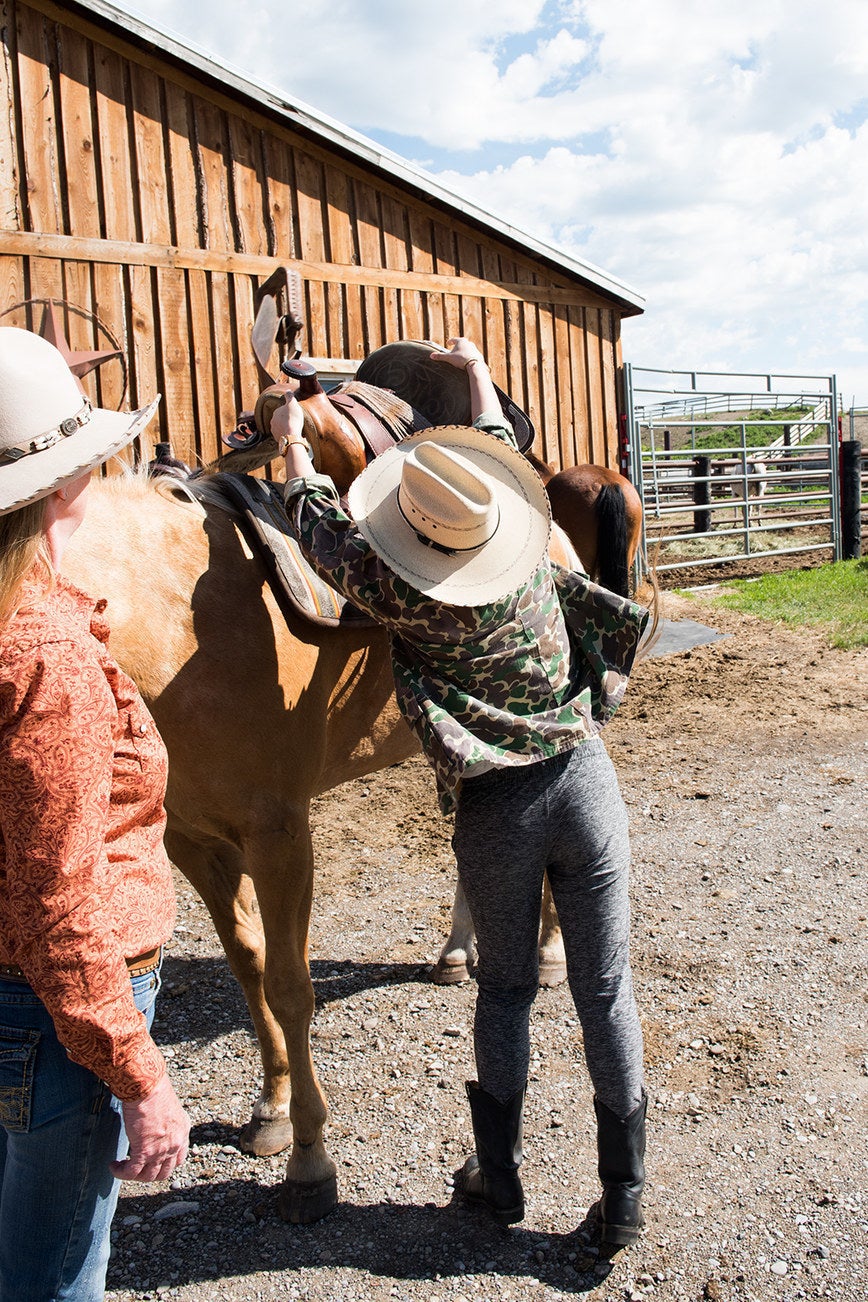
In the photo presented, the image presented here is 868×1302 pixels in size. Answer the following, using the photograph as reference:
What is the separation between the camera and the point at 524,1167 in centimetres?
257

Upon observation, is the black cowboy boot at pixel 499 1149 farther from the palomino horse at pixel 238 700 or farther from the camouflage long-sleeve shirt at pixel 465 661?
the camouflage long-sleeve shirt at pixel 465 661

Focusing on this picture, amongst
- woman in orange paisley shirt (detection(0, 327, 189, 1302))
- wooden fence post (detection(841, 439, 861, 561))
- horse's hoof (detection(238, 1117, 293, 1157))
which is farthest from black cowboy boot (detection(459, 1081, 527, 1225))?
wooden fence post (detection(841, 439, 861, 561))

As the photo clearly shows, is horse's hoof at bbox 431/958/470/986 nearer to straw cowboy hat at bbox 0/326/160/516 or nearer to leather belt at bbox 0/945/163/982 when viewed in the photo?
leather belt at bbox 0/945/163/982

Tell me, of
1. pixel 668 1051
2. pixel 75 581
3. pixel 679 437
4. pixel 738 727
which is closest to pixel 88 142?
pixel 75 581

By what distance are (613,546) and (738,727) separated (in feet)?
8.65

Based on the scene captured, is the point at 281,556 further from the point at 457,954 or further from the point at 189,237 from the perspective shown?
the point at 189,237

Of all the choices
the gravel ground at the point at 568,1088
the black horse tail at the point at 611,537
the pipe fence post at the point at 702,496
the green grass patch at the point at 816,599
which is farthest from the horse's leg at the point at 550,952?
the pipe fence post at the point at 702,496

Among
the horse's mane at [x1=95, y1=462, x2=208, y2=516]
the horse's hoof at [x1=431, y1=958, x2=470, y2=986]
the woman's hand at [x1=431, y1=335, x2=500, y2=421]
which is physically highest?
the woman's hand at [x1=431, y1=335, x2=500, y2=421]

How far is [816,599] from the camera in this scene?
9969mm

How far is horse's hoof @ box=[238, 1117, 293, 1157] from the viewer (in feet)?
8.93

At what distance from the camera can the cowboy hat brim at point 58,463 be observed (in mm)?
1218

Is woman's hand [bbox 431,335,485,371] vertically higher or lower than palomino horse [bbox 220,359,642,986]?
higher

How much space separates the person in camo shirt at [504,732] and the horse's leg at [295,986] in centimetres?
47

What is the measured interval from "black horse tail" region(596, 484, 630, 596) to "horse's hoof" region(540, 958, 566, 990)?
1607 millimetres
